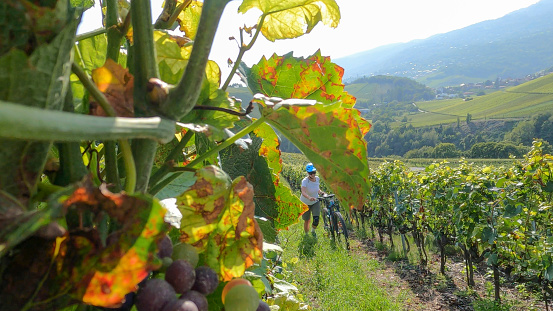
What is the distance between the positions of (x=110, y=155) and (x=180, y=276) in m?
0.19

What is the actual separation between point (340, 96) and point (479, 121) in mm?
89924

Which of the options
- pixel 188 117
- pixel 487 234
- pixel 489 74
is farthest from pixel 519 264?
pixel 489 74

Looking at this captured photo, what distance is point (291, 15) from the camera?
2.66 feet

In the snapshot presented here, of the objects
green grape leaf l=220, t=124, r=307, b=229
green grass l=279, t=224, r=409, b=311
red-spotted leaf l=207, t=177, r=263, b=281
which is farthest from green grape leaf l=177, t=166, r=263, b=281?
green grass l=279, t=224, r=409, b=311

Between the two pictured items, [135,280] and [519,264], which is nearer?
[135,280]

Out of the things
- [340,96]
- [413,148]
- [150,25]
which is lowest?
[413,148]

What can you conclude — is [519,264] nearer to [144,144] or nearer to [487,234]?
[487,234]

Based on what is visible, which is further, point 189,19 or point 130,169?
point 189,19

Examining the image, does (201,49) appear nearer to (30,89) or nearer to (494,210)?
(30,89)

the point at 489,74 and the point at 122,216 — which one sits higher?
the point at 122,216

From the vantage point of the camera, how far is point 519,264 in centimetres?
574

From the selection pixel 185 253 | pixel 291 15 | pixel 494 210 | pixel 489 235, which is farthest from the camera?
pixel 494 210

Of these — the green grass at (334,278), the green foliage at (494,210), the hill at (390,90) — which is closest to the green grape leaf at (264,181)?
the green grass at (334,278)

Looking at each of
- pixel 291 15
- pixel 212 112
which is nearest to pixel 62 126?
pixel 212 112
